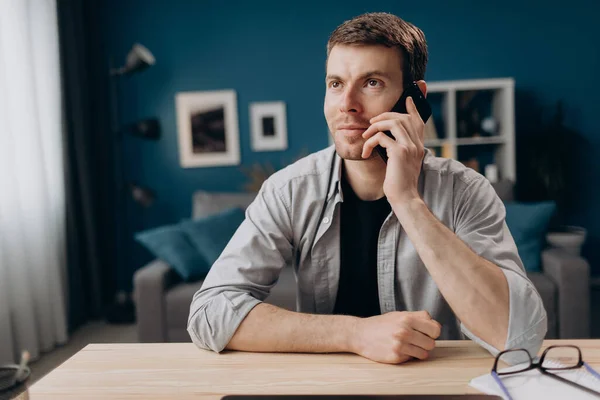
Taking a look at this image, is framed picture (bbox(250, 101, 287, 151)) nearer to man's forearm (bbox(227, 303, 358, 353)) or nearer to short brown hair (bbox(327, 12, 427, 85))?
short brown hair (bbox(327, 12, 427, 85))

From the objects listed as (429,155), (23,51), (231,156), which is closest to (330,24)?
(231,156)

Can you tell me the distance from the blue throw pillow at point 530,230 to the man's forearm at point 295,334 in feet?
7.30

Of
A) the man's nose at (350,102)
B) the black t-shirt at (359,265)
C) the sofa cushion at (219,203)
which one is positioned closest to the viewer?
the man's nose at (350,102)

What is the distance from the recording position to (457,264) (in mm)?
1117

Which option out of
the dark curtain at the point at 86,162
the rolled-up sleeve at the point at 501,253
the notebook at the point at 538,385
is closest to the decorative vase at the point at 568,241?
the rolled-up sleeve at the point at 501,253

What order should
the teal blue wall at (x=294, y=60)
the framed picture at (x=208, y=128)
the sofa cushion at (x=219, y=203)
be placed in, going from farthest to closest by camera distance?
the framed picture at (x=208, y=128) < the teal blue wall at (x=294, y=60) < the sofa cushion at (x=219, y=203)

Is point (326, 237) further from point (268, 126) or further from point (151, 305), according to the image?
point (268, 126)

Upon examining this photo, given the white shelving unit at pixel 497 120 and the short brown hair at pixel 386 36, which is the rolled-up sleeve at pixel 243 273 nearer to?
the short brown hair at pixel 386 36

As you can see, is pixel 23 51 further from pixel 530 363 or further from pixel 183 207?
pixel 530 363

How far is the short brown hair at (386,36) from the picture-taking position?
1.34 meters

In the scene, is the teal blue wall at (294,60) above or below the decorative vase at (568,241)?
above

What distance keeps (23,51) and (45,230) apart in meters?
1.08

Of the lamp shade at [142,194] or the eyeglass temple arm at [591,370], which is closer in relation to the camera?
the eyeglass temple arm at [591,370]

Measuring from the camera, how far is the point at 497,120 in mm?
4129
